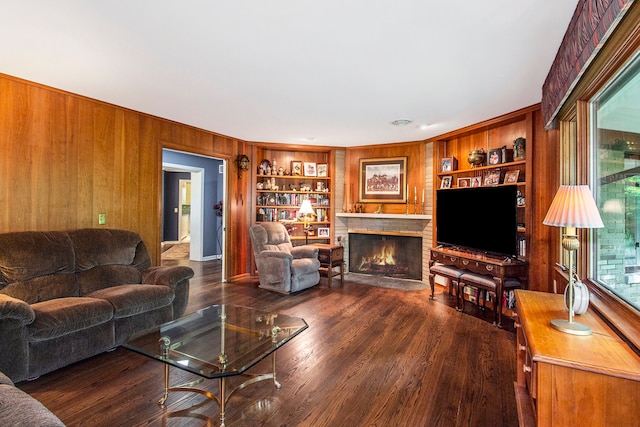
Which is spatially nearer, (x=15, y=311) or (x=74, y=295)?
(x=15, y=311)

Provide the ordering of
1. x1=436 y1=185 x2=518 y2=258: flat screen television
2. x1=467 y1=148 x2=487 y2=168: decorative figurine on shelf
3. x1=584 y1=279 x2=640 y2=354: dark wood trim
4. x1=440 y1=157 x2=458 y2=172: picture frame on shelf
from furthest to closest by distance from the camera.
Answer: x1=440 y1=157 x2=458 y2=172: picture frame on shelf → x1=467 y1=148 x2=487 y2=168: decorative figurine on shelf → x1=436 y1=185 x2=518 y2=258: flat screen television → x1=584 y1=279 x2=640 y2=354: dark wood trim

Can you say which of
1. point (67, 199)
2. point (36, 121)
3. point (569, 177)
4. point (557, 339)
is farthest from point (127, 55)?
point (569, 177)

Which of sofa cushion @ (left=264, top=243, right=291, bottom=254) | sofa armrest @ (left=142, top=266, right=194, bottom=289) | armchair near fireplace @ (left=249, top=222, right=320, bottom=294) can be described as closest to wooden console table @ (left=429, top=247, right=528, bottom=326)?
armchair near fireplace @ (left=249, top=222, right=320, bottom=294)

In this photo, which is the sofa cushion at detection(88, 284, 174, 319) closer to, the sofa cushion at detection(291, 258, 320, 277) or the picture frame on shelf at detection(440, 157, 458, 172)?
the sofa cushion at detection(291, 258, 320, 277)

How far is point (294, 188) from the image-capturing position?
19.9ft

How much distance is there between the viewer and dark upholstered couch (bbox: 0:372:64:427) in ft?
3.13

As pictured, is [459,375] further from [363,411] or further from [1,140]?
[1,140]

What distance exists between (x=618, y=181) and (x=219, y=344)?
2.70m

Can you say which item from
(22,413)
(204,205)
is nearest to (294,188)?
(204,205)

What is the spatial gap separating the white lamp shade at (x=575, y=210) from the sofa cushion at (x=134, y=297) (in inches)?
124

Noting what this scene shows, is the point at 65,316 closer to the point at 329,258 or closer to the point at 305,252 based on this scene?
the point at 305,252

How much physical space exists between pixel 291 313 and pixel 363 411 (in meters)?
1.90

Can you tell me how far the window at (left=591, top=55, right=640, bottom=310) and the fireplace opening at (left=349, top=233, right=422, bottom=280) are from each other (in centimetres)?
341

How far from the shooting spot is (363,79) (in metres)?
2.89
